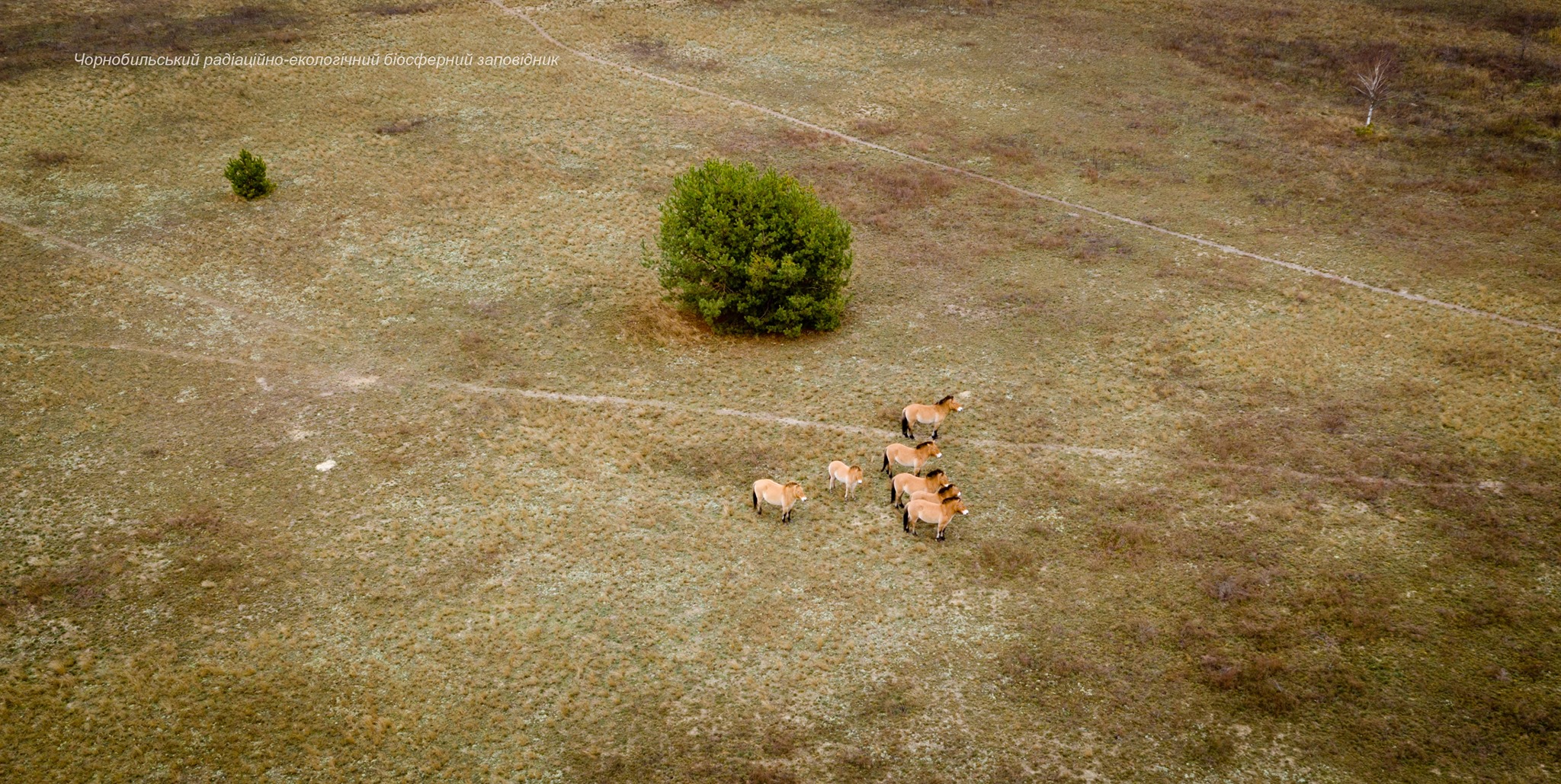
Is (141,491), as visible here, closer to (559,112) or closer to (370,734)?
(370,734)

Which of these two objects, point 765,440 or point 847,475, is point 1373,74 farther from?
point 847,475

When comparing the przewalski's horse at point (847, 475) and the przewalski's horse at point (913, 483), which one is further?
the przewalski's horse at point (847, 475)

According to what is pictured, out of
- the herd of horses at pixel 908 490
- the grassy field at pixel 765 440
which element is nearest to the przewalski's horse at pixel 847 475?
the herd of horses at pixel 908 490

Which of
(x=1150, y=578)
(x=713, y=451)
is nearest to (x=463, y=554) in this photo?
(x=713, y=451)

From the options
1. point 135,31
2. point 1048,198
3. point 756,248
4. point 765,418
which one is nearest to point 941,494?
point 765,418

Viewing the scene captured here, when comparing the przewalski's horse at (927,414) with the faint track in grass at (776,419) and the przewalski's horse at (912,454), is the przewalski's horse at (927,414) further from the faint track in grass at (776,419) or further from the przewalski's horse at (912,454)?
the przewalski's horse at (912,454)

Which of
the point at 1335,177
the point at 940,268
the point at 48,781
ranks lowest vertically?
the point at 48,781
